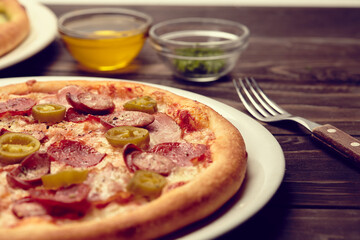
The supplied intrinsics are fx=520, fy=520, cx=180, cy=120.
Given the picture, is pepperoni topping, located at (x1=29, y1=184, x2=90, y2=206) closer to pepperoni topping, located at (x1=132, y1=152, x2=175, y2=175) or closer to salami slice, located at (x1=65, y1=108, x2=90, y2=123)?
pepperoni topping, located at (x1=132, y1=152, x2=175, y2=175)

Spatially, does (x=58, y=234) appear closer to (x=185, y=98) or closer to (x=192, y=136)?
(x=192, y=136)

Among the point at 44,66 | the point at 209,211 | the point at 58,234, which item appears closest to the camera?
the point at 58,234

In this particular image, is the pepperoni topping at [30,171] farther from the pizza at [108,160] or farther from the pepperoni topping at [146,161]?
the pepperoni topping at [146,161]

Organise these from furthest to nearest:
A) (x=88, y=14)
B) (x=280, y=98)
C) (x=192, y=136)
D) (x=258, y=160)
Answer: (x=88, y=14) < (x=280, y=98) < (x=192, y=136) < (x=258, y=160)

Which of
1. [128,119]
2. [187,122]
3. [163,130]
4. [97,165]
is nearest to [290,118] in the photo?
[187,122]

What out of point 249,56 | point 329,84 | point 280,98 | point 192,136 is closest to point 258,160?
point 192,136

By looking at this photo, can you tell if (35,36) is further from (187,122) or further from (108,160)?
(108,160)

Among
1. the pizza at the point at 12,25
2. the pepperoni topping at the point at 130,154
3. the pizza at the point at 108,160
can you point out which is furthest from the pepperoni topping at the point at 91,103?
the pizza at the point at 12,25
